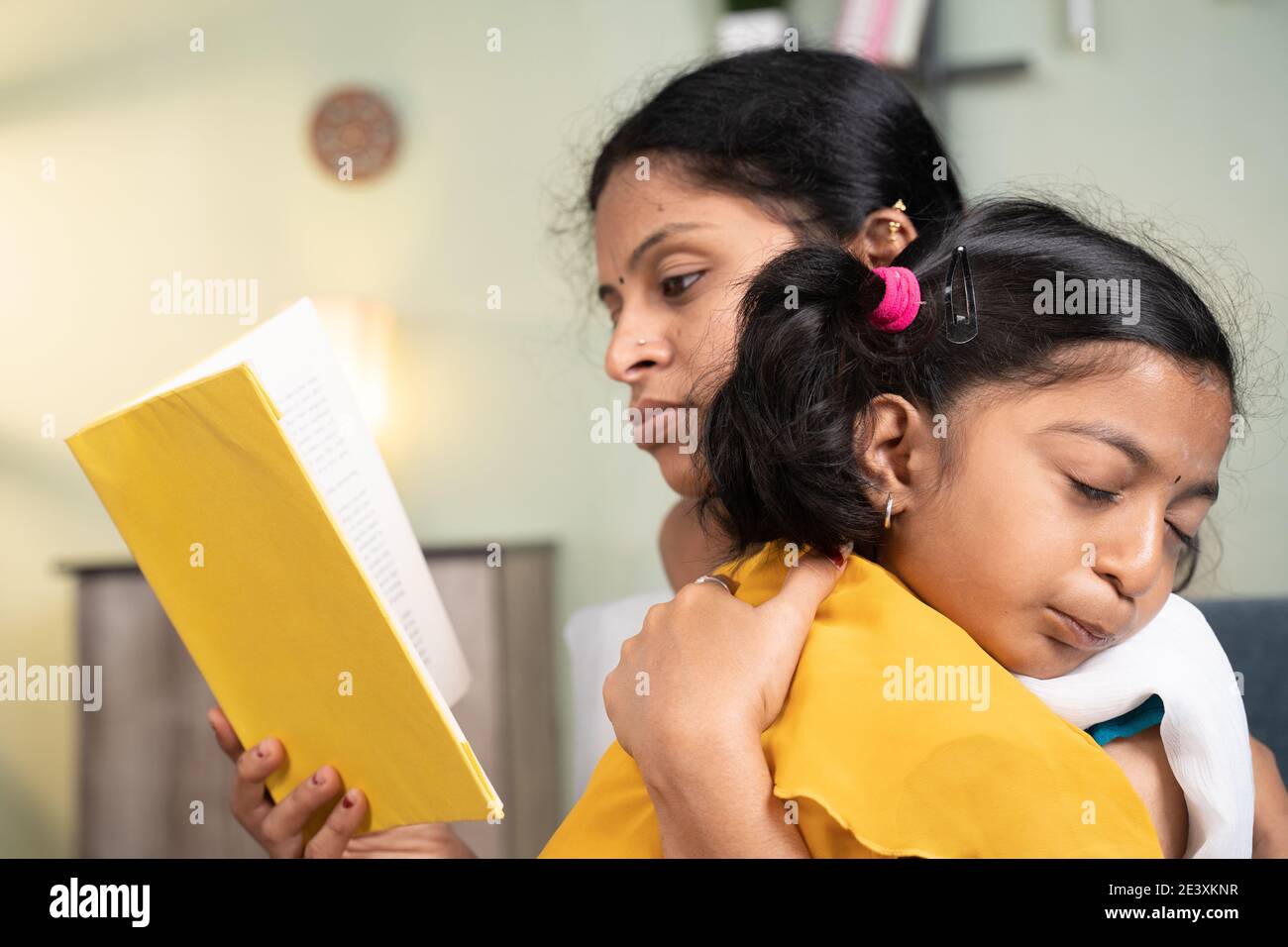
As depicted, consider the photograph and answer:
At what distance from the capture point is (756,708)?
0.66m

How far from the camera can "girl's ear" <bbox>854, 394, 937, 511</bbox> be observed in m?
0.74

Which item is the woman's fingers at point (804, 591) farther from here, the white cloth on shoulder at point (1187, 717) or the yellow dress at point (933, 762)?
the white cloth on shoulder at point (1187, 717)

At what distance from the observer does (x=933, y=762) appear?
0.60m

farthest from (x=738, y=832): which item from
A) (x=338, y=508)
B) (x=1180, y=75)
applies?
(x=1180, y=75)

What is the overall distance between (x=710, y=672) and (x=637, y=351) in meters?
0.40

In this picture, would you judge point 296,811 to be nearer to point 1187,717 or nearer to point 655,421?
point 655,421

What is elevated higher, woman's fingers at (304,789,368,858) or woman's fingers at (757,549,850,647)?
woman's fingers at (757,549,850,647)

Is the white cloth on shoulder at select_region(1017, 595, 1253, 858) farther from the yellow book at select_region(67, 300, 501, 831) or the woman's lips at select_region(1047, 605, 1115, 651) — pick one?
the yellow book at select_region(67, 300, 501, 831)

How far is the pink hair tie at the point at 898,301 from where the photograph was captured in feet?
2.37

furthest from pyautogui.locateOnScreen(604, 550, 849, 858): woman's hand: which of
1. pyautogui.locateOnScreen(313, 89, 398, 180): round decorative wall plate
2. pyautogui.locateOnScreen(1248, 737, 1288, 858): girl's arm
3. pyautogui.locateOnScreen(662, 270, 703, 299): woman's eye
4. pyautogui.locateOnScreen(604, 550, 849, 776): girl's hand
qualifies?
pyautogui.locateOnScreen(313, 89, 398, 180): round decorative wall plate

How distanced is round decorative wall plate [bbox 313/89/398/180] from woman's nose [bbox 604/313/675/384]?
6.01 feet

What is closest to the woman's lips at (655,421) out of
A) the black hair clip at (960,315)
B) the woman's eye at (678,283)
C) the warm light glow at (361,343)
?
the woman's eye at (678,283)

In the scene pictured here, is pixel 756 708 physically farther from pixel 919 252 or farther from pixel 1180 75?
pixel 1180 75

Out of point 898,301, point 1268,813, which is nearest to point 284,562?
point 898,301
